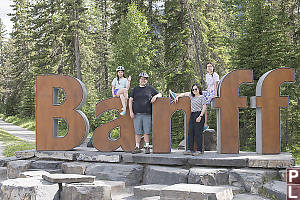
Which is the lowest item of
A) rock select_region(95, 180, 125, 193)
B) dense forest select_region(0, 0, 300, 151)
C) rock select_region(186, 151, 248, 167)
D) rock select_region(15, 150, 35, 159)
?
rock select_region(95, 180, 125, 193)

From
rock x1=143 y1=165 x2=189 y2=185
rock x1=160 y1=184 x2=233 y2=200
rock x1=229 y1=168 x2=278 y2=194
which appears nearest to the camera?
rock x1=160 y1=184 x2=233 y2=200

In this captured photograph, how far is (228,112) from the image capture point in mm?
7957

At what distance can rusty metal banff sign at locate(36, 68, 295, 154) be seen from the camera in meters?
7.75

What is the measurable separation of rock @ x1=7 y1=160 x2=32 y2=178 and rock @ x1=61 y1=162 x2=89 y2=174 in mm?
994

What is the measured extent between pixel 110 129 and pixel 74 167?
1313mm

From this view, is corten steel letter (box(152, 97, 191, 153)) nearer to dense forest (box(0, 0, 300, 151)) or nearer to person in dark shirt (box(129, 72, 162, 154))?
person in dark shirt (box(129, 72, 162, 154))

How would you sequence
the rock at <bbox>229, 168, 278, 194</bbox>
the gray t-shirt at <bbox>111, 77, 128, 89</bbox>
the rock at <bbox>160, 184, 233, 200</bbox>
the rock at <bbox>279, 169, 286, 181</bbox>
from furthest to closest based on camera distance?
the gray t-shirt at <bbox>111, 77, 128, 89</bbox> < the rock at <bbox>279, 169, 286, 181</bbox> < the rock at <bbox>229, 168, 278, 194</bbox> < the rock at <bbox>160, 184, 233, 200</bbox>

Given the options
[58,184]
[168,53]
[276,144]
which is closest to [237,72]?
[276,144]

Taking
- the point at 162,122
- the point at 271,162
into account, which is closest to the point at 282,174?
the point at 271,162

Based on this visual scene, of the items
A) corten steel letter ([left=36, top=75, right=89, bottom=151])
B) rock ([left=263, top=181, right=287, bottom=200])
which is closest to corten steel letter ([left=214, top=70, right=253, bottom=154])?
rock ([left=263, top=181, right=287, bottom=200])

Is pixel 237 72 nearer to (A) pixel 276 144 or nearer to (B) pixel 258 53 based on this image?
(A) pixel 276 144

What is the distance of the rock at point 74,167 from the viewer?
7930mm

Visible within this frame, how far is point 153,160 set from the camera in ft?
25.3

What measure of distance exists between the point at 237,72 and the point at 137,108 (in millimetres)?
2452
